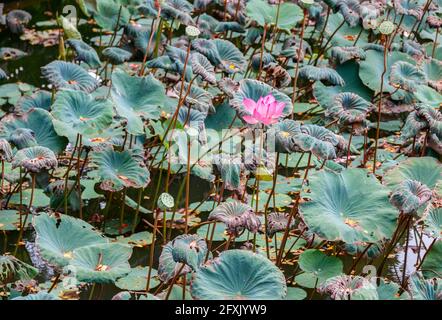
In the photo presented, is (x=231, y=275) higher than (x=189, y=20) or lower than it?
lower

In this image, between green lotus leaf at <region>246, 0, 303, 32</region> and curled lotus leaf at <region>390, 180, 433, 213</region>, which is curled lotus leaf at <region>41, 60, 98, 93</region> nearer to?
green lotus leaf at <region>246, 0, 303, 32</region>

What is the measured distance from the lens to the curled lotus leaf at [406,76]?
3.77m

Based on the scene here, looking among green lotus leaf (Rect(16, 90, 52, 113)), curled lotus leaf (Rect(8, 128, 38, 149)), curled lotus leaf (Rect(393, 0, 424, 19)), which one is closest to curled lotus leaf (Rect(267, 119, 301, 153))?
curled lotus leaf (Rect(8, 128, 38, 149))

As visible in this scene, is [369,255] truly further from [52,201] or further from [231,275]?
[52,201]

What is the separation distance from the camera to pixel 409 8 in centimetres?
455

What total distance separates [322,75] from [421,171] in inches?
37.8

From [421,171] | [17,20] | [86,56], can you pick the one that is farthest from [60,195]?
[17,20]

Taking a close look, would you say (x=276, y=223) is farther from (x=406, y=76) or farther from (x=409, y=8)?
(x=409, y=8)

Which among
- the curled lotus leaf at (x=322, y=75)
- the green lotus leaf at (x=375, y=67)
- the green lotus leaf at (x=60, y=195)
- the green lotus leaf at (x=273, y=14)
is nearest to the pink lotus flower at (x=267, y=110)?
the green lotus leaf at (x=60, y=195)

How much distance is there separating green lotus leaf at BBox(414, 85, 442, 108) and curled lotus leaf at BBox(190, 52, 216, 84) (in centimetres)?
93

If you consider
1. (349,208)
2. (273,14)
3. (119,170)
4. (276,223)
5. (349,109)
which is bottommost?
(349,208)
